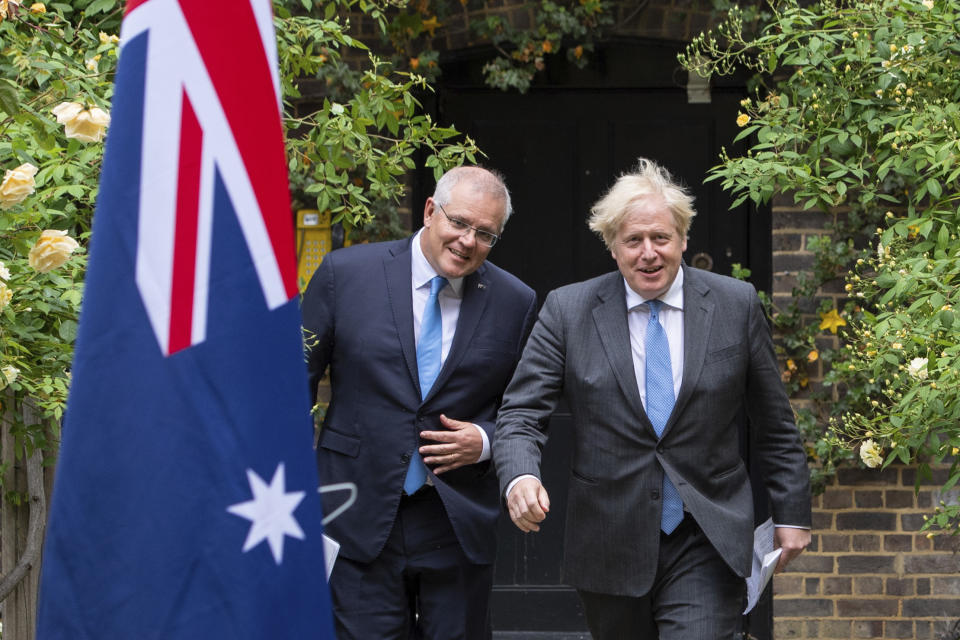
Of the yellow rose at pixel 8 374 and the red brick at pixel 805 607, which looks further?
the red brick at pixel 805 607

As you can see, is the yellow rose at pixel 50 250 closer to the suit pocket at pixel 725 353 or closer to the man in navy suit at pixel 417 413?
the man in navy suit at pixel 417 413

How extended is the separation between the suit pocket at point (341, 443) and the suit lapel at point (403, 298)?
26 centimetres

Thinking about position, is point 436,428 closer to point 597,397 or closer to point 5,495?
point 597,397

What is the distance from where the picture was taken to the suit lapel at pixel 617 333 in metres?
3.72

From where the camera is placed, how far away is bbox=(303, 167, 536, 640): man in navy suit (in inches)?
156

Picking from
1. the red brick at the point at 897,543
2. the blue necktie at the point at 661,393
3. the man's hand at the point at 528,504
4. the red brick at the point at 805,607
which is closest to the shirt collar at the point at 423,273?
the blue necktie at the point at 661,393

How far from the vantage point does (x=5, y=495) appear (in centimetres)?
442

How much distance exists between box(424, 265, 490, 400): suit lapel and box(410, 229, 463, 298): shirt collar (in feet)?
0.12

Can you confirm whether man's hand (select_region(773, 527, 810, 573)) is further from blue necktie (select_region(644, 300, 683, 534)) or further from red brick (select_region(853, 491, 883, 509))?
red brick (select_region(853, 491, 883, 509))

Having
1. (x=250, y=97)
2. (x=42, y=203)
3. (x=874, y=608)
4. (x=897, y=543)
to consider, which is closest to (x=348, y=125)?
(x=42, y=203)

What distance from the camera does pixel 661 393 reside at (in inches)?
147

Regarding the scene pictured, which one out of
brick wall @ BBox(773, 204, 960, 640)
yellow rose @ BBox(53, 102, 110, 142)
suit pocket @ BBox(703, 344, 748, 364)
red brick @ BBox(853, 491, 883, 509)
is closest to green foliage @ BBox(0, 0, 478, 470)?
yellow rose @ BBox(53, 102, 110, 142)

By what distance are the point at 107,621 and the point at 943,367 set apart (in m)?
2.26

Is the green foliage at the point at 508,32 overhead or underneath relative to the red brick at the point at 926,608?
overhead
